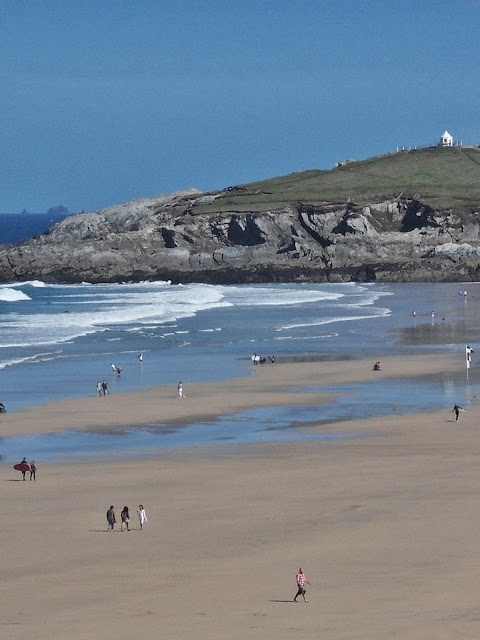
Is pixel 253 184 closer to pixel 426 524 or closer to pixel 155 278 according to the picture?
pixel 155 278

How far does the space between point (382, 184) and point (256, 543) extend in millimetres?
114069

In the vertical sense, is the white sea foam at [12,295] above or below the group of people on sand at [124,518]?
above

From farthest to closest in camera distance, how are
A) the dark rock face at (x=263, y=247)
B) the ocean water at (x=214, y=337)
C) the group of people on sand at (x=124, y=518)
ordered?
the dark rock face at (x=263, y=247) → the ocean water at (x=214, y=337) → the group of people on sand at (x=124, y=518)

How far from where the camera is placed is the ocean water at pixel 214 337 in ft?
110

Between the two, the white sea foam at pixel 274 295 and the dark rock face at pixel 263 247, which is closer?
the white sea foam at pixel 274 295

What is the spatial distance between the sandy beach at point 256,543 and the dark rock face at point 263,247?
235 ft

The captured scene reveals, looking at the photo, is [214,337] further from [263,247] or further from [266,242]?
[266,242]

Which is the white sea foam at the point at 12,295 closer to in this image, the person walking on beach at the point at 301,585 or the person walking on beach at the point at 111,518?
the person walking on beach at the point at 111,518

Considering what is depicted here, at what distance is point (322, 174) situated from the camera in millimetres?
139375

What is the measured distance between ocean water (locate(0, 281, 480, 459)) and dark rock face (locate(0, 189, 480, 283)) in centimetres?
875

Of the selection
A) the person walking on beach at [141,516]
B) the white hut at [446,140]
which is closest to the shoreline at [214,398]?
the person walking on beach at [141,516]

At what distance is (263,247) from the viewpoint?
106562 mm

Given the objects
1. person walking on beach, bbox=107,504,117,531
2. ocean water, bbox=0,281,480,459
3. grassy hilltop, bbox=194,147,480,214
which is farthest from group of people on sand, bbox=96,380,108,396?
grassy hilltop, bbox=194,147,480,214

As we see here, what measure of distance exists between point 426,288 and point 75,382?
5400 centimetres
